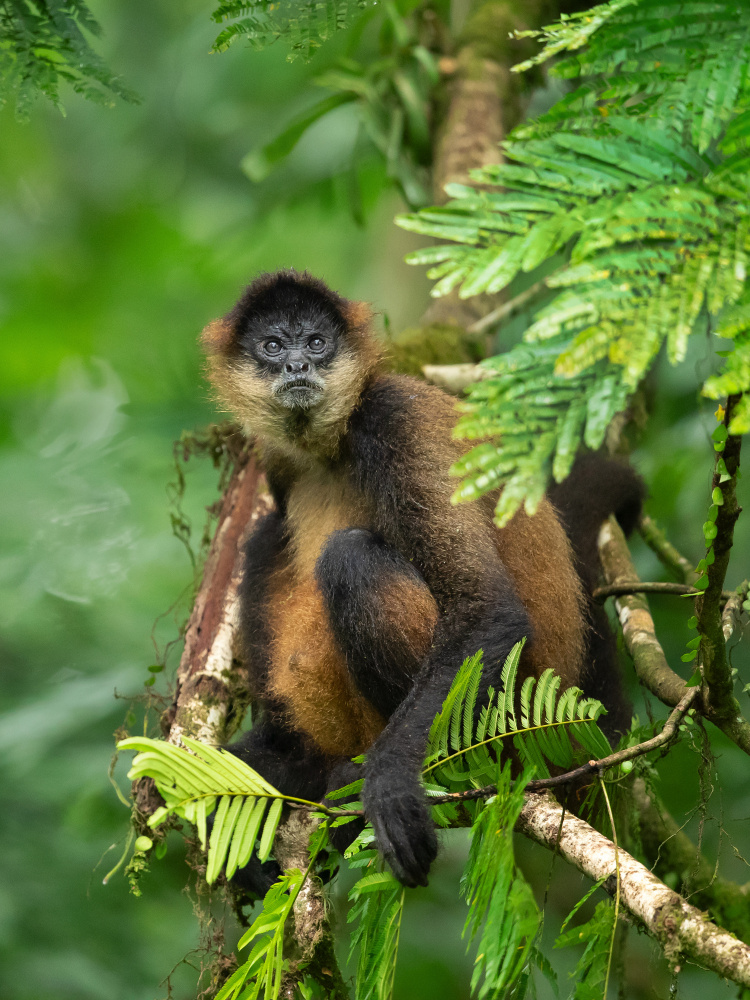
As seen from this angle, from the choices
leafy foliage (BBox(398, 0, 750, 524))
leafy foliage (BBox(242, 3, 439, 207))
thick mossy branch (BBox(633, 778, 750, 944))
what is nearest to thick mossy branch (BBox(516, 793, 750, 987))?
leafy foliage (BBox(398, 0, 750, 524))

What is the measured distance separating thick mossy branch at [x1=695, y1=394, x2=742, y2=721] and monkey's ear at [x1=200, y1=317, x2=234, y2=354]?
9.08 ft

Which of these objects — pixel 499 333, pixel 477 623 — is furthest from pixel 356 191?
pixel 477 623

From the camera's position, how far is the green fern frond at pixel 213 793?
192 cm

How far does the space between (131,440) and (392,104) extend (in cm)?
336

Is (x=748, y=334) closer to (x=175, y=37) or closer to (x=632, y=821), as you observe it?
(x=632, y=821)

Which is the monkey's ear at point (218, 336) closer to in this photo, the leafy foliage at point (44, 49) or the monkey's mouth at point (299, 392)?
the monkey's mouth at point (299, 392)

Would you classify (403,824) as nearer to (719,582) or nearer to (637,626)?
(719,582)

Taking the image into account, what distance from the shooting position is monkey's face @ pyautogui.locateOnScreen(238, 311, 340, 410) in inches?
161

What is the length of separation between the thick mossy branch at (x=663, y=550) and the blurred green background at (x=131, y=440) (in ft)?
1.75

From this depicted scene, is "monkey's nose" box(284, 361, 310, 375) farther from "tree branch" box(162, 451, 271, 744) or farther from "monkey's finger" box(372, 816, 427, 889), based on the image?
"monkey's finger" box(372, 816, 427, 889)

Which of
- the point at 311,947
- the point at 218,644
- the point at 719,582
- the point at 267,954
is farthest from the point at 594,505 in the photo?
the point at 267,954

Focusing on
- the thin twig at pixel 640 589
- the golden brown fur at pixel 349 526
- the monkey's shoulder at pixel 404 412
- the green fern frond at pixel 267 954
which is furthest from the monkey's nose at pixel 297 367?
the green fern frond at pixel 267 954

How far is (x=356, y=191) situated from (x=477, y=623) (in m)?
4.77

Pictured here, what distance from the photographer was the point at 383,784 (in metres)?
2.75
